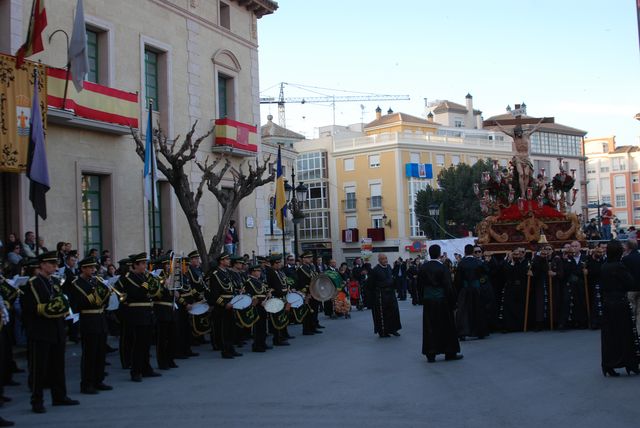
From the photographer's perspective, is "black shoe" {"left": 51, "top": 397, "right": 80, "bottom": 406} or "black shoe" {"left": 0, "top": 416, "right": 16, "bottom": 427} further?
"black shoe" {"left": 51, "top": 397, "right": 80, "bottom": 406}

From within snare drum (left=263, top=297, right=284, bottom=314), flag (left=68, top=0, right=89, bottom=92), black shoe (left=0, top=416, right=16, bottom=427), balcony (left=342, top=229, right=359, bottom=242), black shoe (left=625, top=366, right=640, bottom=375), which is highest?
flag (left=68, top=0, right=89, bottom=92)

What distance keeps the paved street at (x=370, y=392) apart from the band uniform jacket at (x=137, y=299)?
93 cm

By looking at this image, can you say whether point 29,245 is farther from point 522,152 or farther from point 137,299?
point 522,152

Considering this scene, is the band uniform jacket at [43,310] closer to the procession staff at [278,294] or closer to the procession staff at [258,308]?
the procession staff at [258,308]

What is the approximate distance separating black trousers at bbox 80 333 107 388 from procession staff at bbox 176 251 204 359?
3.10 meters

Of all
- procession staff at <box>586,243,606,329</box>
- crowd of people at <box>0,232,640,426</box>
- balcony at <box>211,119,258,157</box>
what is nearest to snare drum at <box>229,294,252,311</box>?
crowd of people at <box>0,232,640,426</box>

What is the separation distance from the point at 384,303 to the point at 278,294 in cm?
230

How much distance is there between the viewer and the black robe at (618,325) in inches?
388

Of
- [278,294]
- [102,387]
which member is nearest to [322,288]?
[278,294]

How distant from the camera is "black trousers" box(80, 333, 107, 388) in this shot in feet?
34.0

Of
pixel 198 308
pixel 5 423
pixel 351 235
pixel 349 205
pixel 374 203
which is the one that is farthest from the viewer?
pixel 349 205

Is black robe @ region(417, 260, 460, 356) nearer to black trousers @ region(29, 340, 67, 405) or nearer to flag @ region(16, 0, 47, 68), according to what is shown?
black trousers @ region(29, 340, 67, 405)

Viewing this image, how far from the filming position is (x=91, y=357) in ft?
34.2

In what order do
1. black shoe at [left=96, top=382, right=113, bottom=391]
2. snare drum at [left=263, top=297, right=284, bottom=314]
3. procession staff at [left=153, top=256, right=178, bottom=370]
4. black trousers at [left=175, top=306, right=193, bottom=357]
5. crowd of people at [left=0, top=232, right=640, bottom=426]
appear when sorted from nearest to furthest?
1. crowd of people at [left=0, top=232, right=640, bottom=426]
2. black shoe at [left=96, top=382, right=113, bottom=391]
3. procession staff at [left=153, top=256, right=178, bottom=370]
4. black trousers at [left=175, top=306, right=193, bottom=357]
5. snare drum at [left=263, top=297, right=284, bottom=314]
